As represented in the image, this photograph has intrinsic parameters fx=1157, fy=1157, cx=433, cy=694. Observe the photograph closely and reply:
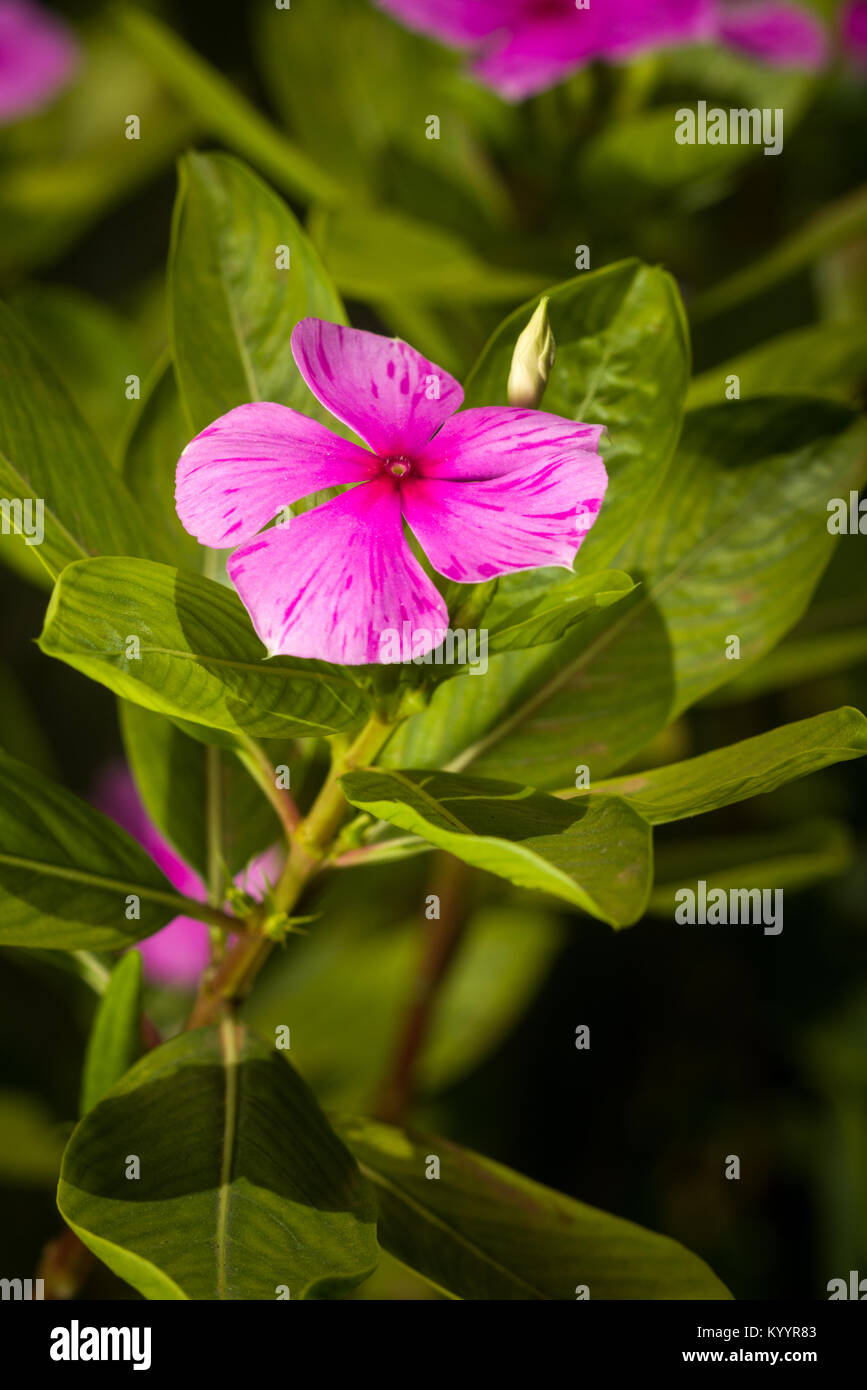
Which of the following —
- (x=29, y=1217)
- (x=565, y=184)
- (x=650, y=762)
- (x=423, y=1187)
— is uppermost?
(x=565, y=184)

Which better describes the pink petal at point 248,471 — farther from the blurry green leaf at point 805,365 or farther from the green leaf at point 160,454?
the blurry green leaf at point 805,365

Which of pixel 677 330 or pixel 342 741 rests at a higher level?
pixel 677 330

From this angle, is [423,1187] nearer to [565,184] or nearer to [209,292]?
[209,292]

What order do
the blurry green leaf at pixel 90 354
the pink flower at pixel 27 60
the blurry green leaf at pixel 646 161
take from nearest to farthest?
1. the blurry green leaf at pixel 646 161
2. the blurry green leaf at pixel 90 354
3. the pink flower at pixel 27 60

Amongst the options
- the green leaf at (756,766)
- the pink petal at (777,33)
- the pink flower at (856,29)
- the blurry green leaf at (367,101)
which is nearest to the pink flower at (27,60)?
the blurry green leaf at (367,101)

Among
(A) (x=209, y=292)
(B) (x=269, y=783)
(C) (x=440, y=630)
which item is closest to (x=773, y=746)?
(C) (x=440, y=630)
